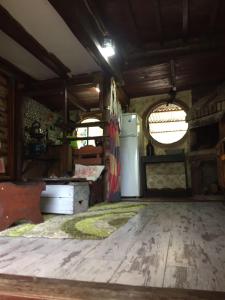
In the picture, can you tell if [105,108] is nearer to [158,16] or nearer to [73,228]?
[158,16]

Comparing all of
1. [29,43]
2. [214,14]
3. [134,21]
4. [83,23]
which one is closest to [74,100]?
[29,43]

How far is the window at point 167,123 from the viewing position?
6.22 meters

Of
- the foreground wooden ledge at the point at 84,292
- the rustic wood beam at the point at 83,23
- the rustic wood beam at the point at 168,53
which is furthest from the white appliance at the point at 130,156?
the foreground wooden ledge at the point at 84,292

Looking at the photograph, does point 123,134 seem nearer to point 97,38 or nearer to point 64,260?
point 97,38

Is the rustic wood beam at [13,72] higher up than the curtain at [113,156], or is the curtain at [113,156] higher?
the rustic wood beam at [13,72]

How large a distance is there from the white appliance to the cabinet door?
212 cm

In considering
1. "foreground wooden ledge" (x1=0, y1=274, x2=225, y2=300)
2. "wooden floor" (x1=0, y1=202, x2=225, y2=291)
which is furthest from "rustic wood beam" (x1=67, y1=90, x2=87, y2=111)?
"foreground wooden ledge" (x1=0, y1=274, x2=225, y2=300)

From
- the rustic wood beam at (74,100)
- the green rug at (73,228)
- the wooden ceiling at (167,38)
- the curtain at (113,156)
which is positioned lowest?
the green rug at (73,228)

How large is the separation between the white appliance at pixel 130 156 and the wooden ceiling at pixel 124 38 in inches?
34.3

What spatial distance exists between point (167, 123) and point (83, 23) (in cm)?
372

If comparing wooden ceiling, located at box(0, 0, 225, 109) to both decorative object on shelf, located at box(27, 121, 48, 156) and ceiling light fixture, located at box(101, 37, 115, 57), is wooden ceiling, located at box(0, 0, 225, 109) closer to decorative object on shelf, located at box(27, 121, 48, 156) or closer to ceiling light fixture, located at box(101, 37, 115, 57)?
ceiling light fixture, located at box(101, 37, 115, 57)

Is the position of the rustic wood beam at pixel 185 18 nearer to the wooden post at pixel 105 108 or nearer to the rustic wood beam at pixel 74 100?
the wooden post at pixel 105 108

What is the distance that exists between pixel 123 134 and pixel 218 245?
13.1ft

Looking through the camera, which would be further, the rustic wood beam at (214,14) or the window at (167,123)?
the window at (167,123)
